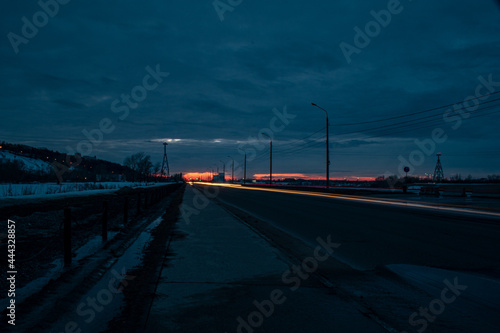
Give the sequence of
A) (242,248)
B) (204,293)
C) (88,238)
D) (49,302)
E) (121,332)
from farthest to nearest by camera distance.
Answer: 1. (88,238)
2. (242,248)
3. (204,293)
4. (49,302)
5. (121,332)

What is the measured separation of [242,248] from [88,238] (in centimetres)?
516

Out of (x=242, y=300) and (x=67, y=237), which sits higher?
(x=67, y=237)

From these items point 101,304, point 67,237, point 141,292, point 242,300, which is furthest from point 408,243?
point 67,237

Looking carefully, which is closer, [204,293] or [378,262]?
[204,293]

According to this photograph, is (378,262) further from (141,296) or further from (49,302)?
(49,302)

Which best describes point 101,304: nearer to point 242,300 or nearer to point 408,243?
point 242,300

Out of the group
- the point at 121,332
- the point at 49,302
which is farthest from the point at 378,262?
the point at 49,302

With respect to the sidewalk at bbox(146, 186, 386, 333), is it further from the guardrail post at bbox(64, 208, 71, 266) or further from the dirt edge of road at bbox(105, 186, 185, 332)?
the guardrail post at bbox(64, 208, 71, 266)

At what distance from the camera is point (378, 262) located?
7.34 meters

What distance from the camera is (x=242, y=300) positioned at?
4.78 m

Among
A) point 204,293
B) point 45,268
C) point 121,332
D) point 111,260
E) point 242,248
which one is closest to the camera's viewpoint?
point 121,332

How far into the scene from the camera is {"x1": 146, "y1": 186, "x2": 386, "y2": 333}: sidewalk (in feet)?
13.0

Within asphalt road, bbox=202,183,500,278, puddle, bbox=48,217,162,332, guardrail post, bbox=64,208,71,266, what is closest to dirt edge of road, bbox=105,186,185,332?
puddle, bbox=48,217,162,332

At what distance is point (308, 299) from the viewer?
4824mm
